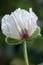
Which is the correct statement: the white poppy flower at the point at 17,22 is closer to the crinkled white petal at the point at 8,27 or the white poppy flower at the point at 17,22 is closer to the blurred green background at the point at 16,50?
the crinkled white petal at the point at 8,27

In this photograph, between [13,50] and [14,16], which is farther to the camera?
[13,50]

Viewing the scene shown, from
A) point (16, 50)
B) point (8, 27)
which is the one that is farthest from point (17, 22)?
point (16, 50)

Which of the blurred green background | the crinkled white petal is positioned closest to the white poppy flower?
the crinkled white petal

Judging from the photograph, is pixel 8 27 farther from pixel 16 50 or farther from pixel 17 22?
pixel 16 50

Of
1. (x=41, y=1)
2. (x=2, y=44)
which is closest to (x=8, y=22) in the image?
(x=2, y=44)

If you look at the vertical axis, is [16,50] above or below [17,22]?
below

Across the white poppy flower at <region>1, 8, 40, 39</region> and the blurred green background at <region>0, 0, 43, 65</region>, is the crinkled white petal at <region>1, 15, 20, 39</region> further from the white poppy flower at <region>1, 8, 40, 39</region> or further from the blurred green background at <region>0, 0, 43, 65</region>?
the blurred green background at <region>0, 0, 43, 65</region>

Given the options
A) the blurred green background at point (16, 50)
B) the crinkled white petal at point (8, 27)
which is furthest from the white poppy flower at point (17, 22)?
the blurred green background at point (16, 50)

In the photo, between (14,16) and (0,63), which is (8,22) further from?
(0,63)

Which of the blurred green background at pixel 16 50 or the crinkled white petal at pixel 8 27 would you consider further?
the blurred green background at pixel 16 50
